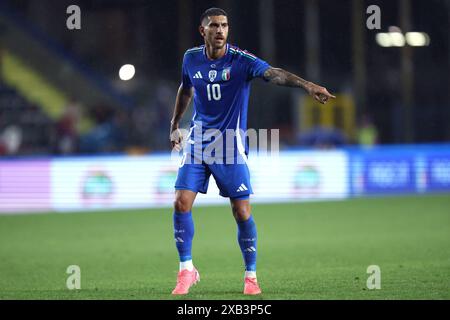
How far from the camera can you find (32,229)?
14680 millimetres

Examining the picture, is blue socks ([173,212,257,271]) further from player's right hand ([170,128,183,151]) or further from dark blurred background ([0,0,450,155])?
dark blurred background ([0,0,450,155])

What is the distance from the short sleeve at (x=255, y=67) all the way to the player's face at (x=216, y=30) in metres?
0.26

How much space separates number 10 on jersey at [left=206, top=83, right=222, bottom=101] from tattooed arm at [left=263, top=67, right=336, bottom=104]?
17.0 inches

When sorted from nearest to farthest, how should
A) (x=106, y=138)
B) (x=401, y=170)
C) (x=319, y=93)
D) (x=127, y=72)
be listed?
1. (x=319, y=93)
2. (x=401, y=170)
3. (x=106, y=138)
4. (x=127, y=72)

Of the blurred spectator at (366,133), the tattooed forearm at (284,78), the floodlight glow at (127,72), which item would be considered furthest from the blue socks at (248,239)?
the floodlight glow at (127,72)

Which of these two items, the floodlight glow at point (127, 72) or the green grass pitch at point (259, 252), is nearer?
the green grass pitch at point (259, 252)

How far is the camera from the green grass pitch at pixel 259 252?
26.1 ft

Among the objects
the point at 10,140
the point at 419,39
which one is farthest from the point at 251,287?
the point at 419,39

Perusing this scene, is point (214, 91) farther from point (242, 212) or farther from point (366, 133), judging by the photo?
point (366, 133)

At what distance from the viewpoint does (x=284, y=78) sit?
7.46 meters

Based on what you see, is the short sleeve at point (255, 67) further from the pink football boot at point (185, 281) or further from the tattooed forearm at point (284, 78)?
the pink football boot at point (185, 281)

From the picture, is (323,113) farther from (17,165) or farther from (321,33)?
(17,165)

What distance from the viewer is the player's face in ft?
24.8

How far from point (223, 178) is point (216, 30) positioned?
4.13 feet
